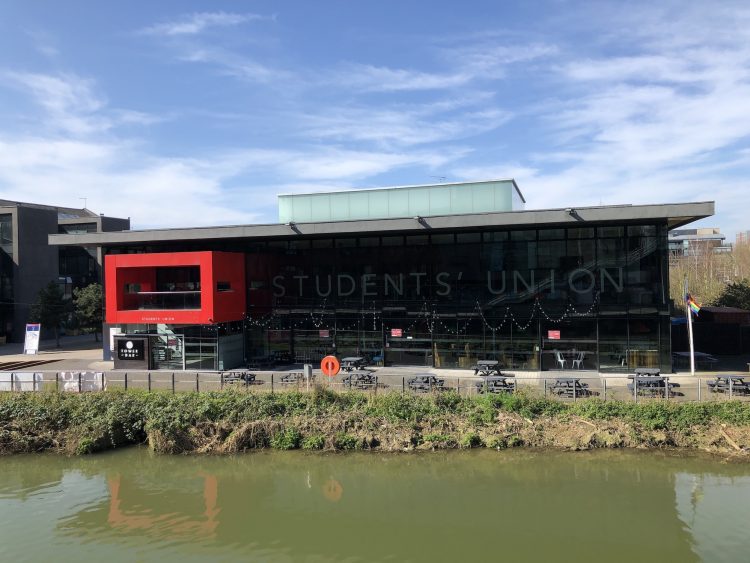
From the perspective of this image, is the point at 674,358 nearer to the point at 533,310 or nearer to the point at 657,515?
the point at 533,310

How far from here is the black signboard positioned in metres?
28.5

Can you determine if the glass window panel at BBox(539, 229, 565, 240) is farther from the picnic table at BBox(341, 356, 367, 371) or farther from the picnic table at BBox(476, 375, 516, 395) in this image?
the picnic table at BBox(341, 356, 367, 371)

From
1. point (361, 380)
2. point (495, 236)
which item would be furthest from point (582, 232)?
point (361, 380)

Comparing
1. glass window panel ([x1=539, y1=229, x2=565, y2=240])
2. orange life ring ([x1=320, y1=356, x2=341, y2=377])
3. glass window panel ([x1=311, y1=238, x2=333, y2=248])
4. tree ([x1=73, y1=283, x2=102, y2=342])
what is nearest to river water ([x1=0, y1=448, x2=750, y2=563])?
orange life ring ([x1=320, y1=356, x2=341, y2=377])

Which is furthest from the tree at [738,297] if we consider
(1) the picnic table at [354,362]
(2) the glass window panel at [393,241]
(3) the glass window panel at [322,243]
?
(3) the glass window panel at [322,243]

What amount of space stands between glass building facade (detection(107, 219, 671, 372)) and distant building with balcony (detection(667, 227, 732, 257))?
202 inches

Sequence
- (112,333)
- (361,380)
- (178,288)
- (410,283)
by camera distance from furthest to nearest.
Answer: (112,333), (178,288), (410,283), (361,380)

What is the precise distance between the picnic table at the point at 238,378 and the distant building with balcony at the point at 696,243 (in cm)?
2157

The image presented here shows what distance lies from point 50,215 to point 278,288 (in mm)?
28560

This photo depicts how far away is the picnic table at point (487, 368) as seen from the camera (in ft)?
80.5

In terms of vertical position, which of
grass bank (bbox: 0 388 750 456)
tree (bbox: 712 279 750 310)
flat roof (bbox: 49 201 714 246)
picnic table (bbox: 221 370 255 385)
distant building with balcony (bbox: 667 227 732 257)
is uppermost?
distant building with balcony (bbox: 667 227 732 257)

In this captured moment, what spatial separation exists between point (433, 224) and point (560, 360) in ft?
29.0

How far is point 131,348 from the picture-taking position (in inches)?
1123

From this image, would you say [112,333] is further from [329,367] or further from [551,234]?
[551,234]
